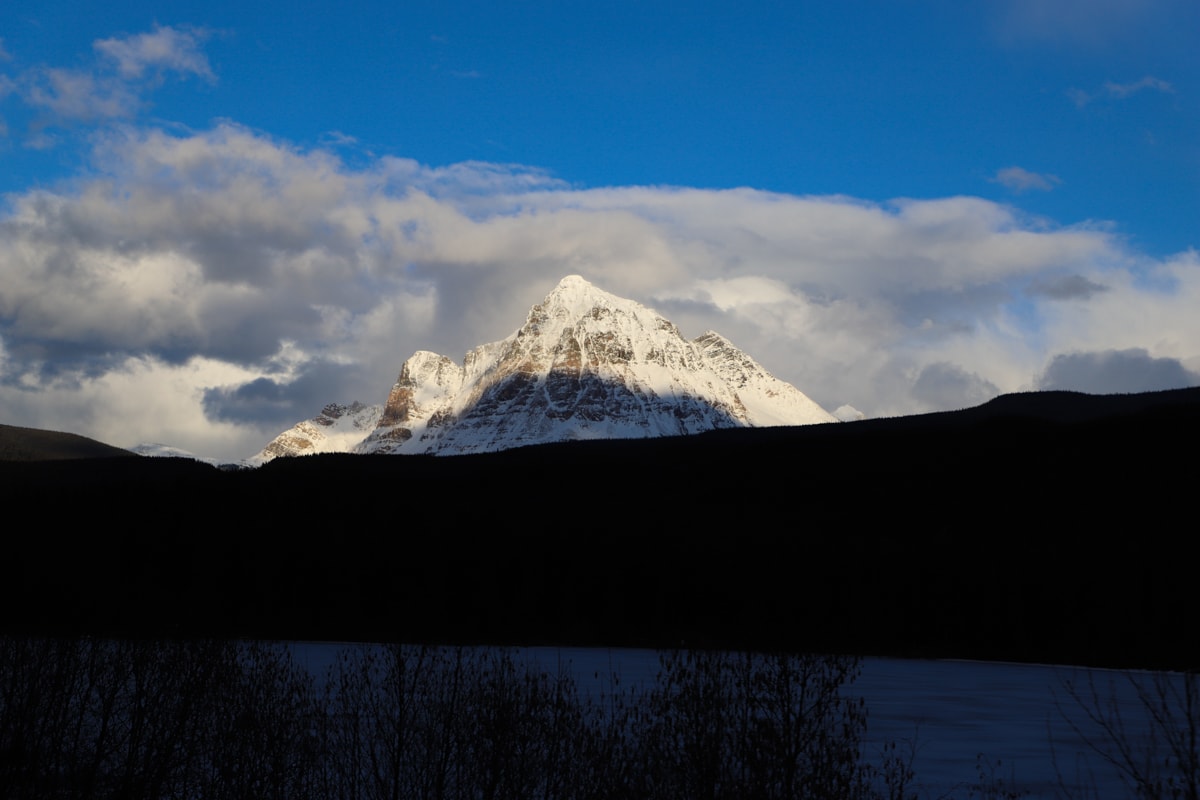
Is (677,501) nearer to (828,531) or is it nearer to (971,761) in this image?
(828,531)

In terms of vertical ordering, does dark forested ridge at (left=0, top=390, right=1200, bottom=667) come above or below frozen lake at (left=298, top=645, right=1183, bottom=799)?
above

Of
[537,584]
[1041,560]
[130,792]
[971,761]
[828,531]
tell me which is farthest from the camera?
[828,531]

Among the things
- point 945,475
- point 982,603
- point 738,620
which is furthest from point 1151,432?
point 738,620

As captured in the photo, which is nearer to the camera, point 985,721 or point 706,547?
point 985,721

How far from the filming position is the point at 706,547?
122938 millimetres

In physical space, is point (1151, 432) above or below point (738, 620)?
above

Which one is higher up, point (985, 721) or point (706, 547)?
point (706, 547)

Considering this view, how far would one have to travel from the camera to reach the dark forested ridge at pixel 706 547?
318 feet

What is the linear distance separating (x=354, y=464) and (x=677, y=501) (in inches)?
2380

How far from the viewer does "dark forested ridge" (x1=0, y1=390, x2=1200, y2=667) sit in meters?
96.9

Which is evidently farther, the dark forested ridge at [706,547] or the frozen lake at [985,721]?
the dark forested ridge at [706,547]

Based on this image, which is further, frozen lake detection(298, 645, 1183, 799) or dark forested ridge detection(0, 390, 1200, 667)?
dark forested ridge detection(0, 390, 1200, 667)

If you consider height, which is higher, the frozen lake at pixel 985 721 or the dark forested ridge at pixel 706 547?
the dark forested ridge at pixel 706 547

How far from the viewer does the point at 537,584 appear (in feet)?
386
